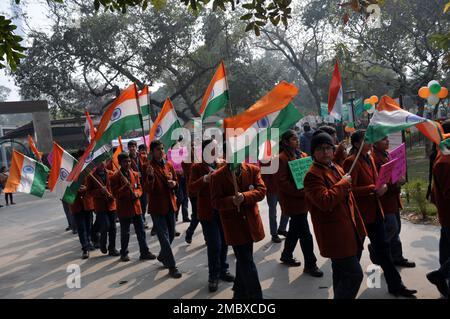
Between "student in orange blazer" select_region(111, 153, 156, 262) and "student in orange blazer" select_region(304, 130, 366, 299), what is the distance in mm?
3494

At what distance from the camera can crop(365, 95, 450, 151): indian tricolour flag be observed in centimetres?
374

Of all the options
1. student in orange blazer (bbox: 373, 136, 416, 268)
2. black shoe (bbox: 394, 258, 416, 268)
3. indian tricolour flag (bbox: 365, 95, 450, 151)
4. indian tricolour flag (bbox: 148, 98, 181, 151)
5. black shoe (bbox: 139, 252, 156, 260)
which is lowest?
black shoe (bbox: 394, 258, 416, 268)

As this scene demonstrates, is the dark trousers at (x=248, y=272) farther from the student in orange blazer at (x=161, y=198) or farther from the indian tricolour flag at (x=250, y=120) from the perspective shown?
the student in orange blazer at (x=161, y=198)

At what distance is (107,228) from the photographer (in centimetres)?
725

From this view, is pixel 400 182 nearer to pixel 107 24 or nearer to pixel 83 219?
pixel 83 219

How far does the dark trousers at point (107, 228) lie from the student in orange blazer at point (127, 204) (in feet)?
1.44

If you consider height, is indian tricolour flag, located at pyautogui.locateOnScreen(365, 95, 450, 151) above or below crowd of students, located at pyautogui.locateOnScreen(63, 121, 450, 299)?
above

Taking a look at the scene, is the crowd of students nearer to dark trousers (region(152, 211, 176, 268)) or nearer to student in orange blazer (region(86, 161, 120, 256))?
dark trousers (region(152, 211, 176, 268))

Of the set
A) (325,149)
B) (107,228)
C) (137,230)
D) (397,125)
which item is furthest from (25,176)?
(397,125)

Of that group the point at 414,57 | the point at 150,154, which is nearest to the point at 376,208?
the point at 150,154

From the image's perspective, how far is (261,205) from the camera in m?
10.3

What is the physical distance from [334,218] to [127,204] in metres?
3.73

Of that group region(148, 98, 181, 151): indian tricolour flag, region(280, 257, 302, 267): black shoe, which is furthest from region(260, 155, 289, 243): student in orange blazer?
region(148, 98, 181, 151): indian tricolour flag

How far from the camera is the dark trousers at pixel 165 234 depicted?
5738 millimetres
